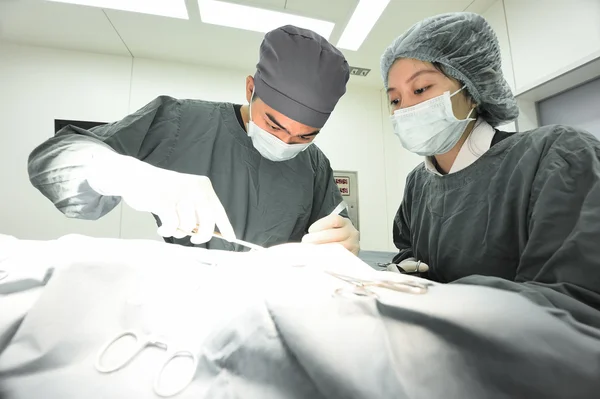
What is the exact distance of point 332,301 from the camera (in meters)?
0.42

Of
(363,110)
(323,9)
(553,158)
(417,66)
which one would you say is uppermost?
(323,9)

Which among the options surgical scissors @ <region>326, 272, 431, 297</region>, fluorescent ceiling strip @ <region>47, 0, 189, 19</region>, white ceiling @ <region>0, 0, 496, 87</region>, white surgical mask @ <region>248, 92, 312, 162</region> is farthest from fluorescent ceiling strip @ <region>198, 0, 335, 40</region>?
surgical scissors @ <region>326, 272, 431, 297</region>

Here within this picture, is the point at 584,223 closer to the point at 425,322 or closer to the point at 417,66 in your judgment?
the point at 425,322

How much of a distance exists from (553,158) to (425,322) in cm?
65

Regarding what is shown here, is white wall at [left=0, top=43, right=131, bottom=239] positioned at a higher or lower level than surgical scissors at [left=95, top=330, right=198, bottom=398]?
higher

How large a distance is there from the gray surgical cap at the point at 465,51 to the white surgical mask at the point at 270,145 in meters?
0.51

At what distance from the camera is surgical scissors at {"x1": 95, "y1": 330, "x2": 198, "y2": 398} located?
1.07 feet

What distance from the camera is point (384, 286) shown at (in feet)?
1.62

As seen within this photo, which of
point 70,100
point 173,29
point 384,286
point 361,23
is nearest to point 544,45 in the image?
point 361,23

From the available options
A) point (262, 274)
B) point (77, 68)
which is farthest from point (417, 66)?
point (77, 68)

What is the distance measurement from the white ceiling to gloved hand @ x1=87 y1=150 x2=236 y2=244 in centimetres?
187

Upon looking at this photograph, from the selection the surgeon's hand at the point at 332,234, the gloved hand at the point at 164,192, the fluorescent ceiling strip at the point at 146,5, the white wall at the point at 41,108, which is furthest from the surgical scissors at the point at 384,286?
the white wall at the point at 41,108

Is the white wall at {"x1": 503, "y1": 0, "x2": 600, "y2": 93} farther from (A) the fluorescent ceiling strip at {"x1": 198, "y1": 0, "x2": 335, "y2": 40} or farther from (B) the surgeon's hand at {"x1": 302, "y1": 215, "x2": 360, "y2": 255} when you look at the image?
(B) the surgeon's hand at {"x1": 302, "y1": 215, "x2": 360, "y2": 255}

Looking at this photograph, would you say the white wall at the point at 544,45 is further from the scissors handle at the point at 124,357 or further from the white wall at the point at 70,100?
the scissors handle at the point at 124,357
